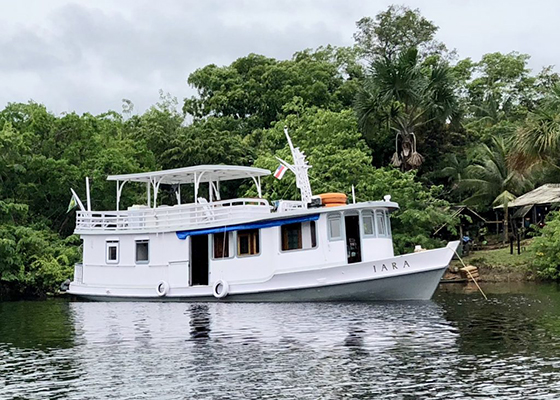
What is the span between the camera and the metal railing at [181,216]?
26203 millimetres

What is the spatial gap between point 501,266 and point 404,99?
1000cm

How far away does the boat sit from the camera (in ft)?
78.3

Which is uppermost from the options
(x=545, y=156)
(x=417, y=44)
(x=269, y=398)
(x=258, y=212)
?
(x=417, y=44)

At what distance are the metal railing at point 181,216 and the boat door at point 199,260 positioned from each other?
76 centimetres

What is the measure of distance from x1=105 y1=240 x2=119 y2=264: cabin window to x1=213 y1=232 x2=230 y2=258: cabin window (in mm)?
3939

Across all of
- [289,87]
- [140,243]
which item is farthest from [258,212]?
[289,87]

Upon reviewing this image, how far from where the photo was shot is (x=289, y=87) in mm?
45531

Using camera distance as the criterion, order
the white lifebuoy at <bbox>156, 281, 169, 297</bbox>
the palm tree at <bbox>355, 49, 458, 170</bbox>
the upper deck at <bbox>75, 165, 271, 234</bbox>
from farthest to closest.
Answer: the palm tree at <bbox>355, 49, 458, 170</bbox>, the white lifebuoy at <bbox>156, 281, 169, 297</bbox>, the upper deck at <bbox>75, 165, 271, 234</bbox>

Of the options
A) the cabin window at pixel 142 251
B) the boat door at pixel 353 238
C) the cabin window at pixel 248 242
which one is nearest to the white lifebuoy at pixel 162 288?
the cabin window at pixel 142 251

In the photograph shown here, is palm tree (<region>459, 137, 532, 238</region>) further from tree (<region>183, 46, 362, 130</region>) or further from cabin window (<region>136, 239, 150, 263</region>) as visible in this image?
cabin window (<region>136, 239, 150, 263</region>)

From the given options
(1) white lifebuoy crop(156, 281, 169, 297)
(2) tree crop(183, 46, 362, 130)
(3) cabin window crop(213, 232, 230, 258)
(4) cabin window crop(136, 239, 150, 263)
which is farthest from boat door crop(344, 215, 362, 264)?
(2) tree crop(183, 46, 362, 130)

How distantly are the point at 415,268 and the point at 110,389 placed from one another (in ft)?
42.2

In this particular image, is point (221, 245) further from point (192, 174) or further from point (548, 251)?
point (548, 251)

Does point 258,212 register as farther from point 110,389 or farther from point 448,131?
point 448,131
